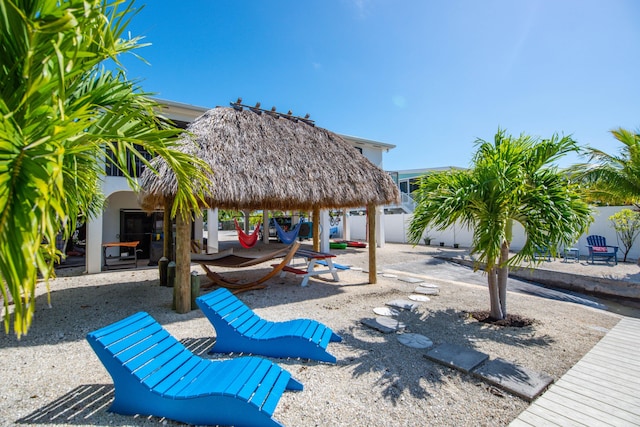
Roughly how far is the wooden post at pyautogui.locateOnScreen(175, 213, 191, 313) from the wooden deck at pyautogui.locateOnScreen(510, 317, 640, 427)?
4.76 metres

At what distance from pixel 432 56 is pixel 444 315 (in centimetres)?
725

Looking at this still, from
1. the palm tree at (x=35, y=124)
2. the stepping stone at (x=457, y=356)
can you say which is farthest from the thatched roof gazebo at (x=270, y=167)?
the stepping stone at (x=457, y=356)

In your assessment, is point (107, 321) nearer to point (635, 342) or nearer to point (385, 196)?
point (385, 196)

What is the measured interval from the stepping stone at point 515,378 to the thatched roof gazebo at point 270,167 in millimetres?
4199

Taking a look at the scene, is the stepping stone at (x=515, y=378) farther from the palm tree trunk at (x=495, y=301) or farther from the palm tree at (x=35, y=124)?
the palm tree at (x=35, y=124)

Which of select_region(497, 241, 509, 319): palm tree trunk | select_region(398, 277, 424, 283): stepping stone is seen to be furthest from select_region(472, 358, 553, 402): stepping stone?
select_region(398, 277, 424, 283): stepping stone

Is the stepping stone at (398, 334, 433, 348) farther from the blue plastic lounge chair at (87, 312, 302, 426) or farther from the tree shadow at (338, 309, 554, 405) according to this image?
the blue plastic lounge chair at (87, 312, 302, 426)

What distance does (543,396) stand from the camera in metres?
2.63

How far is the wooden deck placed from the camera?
2.35 meters

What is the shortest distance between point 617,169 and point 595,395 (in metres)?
8.92

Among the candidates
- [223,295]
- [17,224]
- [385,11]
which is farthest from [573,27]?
[17,224]

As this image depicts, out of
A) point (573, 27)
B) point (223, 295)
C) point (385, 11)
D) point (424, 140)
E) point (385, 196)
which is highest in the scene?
point (385, 11)

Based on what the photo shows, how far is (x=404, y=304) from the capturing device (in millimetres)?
5426

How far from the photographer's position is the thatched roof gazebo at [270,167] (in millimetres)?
5465
